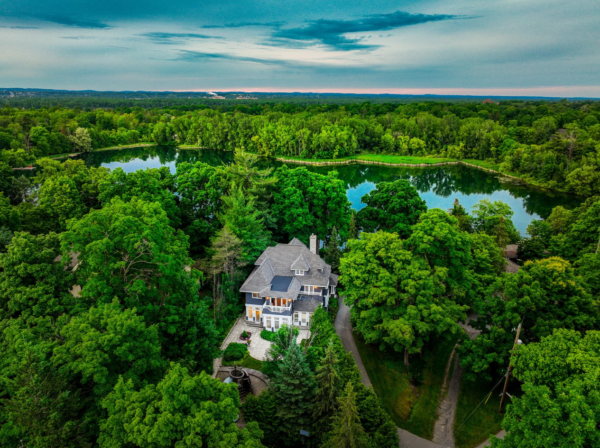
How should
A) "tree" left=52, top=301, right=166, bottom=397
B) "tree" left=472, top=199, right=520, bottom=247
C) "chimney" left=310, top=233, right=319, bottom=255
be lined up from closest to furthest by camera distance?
1. "tree" left=52, top=301, right=166, bottom=397
2. "chimney" left=310, top=233, right=319, bottom=255
3. "tree" left=472, top=199, right=520, bottom=247

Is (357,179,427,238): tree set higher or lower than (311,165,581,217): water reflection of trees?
higher

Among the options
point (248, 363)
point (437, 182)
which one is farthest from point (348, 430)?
point (437, 182)

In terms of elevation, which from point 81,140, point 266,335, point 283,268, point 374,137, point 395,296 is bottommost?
point 266,335

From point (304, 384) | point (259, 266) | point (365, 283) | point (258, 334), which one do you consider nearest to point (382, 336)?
point (365, 283)

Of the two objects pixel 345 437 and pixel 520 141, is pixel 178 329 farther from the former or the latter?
pixel 520 141

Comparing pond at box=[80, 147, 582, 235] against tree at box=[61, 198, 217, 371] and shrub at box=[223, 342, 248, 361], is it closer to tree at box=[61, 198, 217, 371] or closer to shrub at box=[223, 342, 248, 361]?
shrub at box=[223, 342, 248, 361]

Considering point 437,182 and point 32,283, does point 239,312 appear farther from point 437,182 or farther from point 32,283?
point 437,182

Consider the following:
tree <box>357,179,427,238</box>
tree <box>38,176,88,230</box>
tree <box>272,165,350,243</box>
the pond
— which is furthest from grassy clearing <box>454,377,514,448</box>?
the pond
